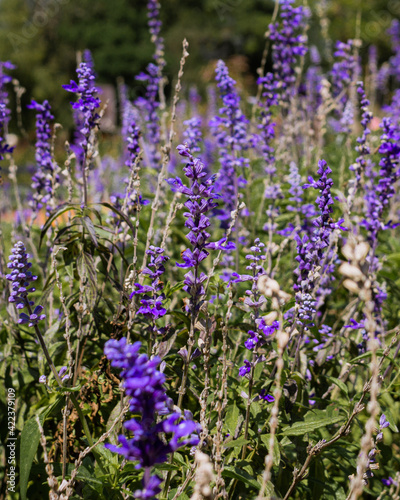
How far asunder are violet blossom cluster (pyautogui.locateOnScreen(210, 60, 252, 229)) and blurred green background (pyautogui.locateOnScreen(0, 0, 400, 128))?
90.2 feet

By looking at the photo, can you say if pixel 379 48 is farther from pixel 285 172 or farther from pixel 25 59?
pixel 285 172

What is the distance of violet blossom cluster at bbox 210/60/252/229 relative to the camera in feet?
10.9

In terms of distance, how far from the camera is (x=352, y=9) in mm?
26344

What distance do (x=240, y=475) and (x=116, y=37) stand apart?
126ft

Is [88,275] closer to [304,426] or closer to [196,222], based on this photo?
[196,222]

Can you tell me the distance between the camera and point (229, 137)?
3.42 metres

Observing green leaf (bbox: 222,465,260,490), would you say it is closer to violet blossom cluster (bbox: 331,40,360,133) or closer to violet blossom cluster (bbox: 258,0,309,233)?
violet blossom cluster (bbox: 258,0,309,233)

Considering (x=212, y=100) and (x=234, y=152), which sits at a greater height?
(x=212, y=100)

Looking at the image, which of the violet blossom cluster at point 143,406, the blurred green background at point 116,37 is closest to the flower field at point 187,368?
the violet blossom cluster at point 143,406

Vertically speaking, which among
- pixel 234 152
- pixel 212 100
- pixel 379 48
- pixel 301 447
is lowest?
pixel 301 447

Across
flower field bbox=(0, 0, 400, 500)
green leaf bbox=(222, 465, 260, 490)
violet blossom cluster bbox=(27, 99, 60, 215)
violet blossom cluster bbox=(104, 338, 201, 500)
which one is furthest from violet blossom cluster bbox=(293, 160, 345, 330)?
violet blossom cluster bbox=(27, 99, 60, 215)

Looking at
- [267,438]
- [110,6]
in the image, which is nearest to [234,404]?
[267,438]

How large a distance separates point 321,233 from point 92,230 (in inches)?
33.7

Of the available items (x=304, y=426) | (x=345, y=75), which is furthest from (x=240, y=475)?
(x=345, y=75)
